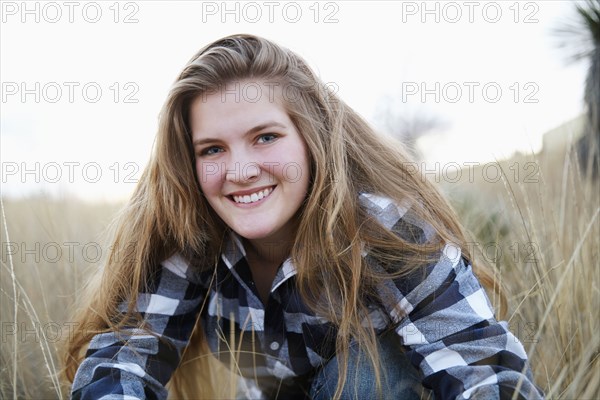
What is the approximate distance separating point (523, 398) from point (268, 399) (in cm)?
79

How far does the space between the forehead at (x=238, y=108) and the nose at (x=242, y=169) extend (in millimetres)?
66

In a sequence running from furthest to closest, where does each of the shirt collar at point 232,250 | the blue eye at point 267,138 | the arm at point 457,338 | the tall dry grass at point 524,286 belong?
the shirt collar at point 232,250, the blue eye at point 267,138, the tall dry grass at point 524,286, the arm at point 457,338

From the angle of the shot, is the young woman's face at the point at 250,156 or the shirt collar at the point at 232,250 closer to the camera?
the young woman's face at the point at 250,156

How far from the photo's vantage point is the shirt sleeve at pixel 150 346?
1144 mm

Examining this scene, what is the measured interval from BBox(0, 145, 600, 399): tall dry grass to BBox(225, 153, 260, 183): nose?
50 cm

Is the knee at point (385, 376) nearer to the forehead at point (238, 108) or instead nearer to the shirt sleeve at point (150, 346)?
the shirt sleeve at point (150, 346)

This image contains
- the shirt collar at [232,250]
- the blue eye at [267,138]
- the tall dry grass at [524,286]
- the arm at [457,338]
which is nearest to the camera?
the arm at [457,338]

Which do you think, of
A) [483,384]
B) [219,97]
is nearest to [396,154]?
[219,97]

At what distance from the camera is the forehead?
1202 millimetres

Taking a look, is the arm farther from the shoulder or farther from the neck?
the neck

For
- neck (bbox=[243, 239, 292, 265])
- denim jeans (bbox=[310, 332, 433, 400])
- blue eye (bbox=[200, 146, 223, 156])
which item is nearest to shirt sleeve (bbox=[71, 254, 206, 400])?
neck (bbox=[243, 239, 292, 265])

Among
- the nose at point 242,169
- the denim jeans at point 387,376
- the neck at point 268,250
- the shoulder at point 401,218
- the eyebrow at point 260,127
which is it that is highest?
the eyebrow at point 260,127

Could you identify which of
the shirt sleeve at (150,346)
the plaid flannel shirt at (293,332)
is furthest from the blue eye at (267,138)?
the shirt sleeve at (150,346)

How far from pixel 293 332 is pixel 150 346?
0.34 m
